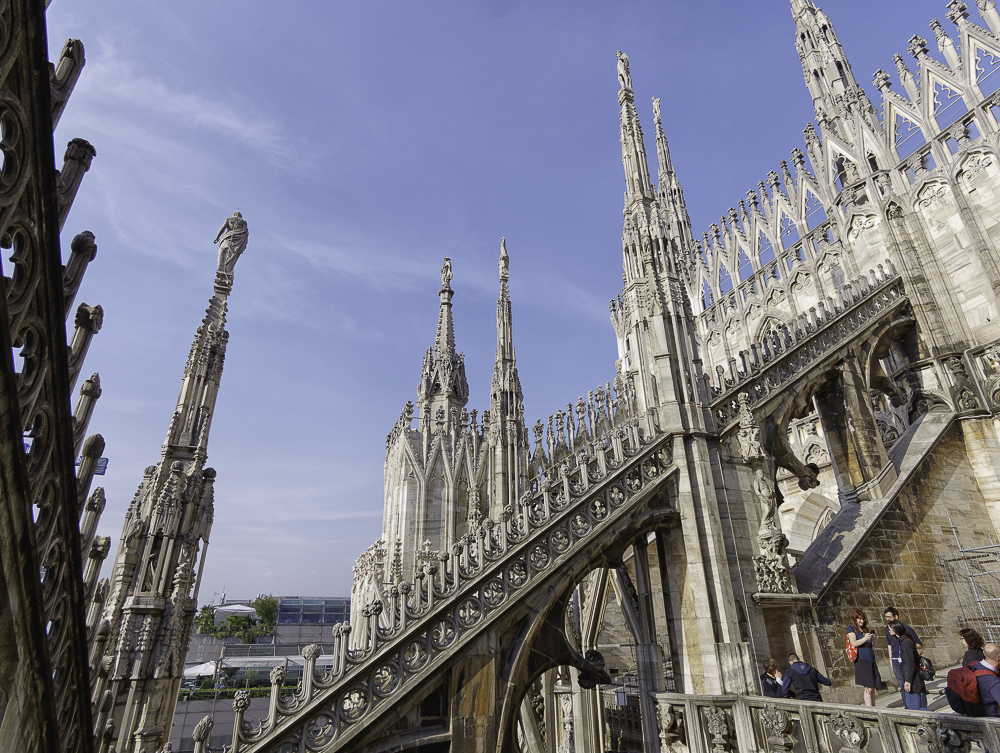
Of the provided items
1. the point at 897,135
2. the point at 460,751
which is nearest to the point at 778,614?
the point at 460,751

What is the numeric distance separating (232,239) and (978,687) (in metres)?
15.0

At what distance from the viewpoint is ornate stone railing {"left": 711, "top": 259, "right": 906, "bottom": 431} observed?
10.9m

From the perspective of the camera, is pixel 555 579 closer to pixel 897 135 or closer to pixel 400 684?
pixel 400 684

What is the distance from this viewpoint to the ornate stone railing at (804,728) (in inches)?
181

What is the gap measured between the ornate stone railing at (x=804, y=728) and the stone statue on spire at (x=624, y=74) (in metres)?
14.1

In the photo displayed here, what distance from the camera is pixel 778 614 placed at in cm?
872

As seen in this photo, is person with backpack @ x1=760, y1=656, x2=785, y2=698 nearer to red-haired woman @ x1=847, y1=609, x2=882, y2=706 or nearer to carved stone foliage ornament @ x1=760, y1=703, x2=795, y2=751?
carved stone foliage ornament @ x1=760, y1=703, x2=795, y2=751

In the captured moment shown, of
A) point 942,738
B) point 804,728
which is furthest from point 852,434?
point 942,738

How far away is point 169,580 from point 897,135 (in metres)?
24.3

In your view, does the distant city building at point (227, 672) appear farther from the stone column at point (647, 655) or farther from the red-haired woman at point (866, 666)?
the red-haired woman at point (866, 666)

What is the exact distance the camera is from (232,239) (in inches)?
531

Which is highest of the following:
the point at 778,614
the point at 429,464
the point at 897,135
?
the point at 897,135

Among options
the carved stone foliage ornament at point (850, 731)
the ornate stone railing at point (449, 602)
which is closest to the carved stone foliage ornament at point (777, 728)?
the carved stone foliage ornament at point (850, 731)

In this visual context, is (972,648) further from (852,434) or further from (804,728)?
(852,434)
